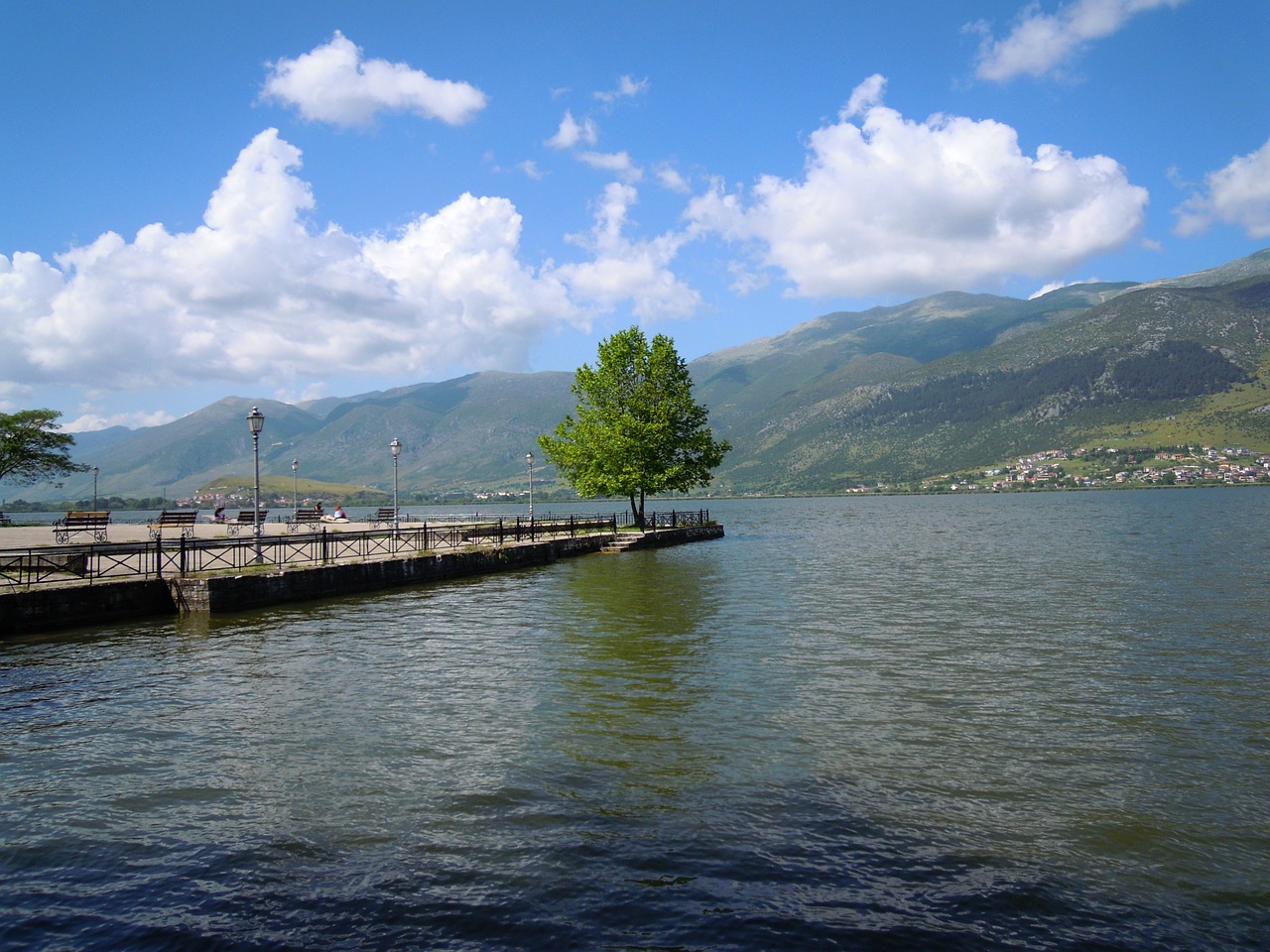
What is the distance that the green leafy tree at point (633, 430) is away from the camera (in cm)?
6300

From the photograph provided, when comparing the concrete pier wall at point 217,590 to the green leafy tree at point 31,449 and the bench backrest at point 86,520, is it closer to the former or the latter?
the bench backrest at point 86,520

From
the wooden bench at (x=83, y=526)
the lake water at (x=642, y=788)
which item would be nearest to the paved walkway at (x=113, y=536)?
the wooden bench at (x=83, y=526)

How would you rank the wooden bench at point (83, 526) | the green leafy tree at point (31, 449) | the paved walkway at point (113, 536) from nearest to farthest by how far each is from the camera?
the paved walkway at point (113, 536) → the wooden bench at point (83, 526) → the green leafy tree at point (31, 449)

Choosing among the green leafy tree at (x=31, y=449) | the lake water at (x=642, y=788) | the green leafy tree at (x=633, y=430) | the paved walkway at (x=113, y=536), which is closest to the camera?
the lake water at (x=642, y=788)

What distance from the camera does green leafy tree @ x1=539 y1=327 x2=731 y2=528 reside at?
63000mm

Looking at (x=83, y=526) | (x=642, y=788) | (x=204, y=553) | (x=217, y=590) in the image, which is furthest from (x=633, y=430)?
(x=642, y=788)

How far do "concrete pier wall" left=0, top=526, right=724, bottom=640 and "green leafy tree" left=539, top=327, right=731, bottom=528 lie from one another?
71.0 ft

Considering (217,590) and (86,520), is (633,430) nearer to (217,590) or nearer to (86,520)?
(86,520)

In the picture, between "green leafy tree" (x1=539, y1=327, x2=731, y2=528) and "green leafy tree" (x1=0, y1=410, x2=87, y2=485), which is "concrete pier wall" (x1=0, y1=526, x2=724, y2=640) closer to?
"green leafy tree" (x1=539, y1=327, x2=731, y2=528)

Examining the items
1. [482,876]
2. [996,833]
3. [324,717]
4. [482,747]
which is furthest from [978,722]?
[324,717]

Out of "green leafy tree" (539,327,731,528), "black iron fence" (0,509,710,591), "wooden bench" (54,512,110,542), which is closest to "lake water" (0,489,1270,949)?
"black iron fence" (0,509,710,591)

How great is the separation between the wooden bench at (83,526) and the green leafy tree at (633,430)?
99.7ft

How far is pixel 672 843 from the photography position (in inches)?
340

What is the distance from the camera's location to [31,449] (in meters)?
54.7
